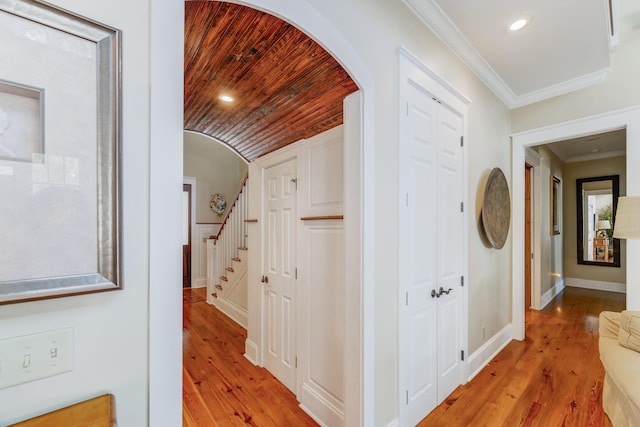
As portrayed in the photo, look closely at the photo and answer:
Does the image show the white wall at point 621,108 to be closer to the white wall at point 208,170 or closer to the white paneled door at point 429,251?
the white paneled door at point 429,251

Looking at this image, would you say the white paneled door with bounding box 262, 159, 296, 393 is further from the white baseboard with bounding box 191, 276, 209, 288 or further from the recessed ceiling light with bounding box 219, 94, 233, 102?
the white baseboard with bounding box 191, 276, 209, 288

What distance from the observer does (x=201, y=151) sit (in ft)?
21.5

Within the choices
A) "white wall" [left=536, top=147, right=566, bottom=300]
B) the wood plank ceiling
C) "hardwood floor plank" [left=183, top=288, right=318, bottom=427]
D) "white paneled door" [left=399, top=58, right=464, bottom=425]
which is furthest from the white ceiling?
"hardwood floor plank" [left=183, top=288, right=318, bottom=427]

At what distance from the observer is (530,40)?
7.67 feet

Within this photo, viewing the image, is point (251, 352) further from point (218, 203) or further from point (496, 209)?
point (218, 203)

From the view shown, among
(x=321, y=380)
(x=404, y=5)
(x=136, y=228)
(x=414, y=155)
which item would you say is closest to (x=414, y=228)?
(x=414, y=155)

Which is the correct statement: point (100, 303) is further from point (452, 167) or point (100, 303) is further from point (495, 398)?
point (495, 398)

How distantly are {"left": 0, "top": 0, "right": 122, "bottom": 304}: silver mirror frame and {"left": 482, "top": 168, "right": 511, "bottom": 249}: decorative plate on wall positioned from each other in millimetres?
2801

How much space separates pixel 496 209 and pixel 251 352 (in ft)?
9.39

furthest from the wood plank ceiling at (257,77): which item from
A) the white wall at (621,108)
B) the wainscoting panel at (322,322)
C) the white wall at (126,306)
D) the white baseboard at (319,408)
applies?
the white wall at (621,108)

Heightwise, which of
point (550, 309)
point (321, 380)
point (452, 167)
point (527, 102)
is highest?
point (527, 102)

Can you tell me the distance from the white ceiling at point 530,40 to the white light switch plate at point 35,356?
2350mm

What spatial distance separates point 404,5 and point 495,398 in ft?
9.53

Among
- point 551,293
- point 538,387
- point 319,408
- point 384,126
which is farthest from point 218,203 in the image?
point 551,293
